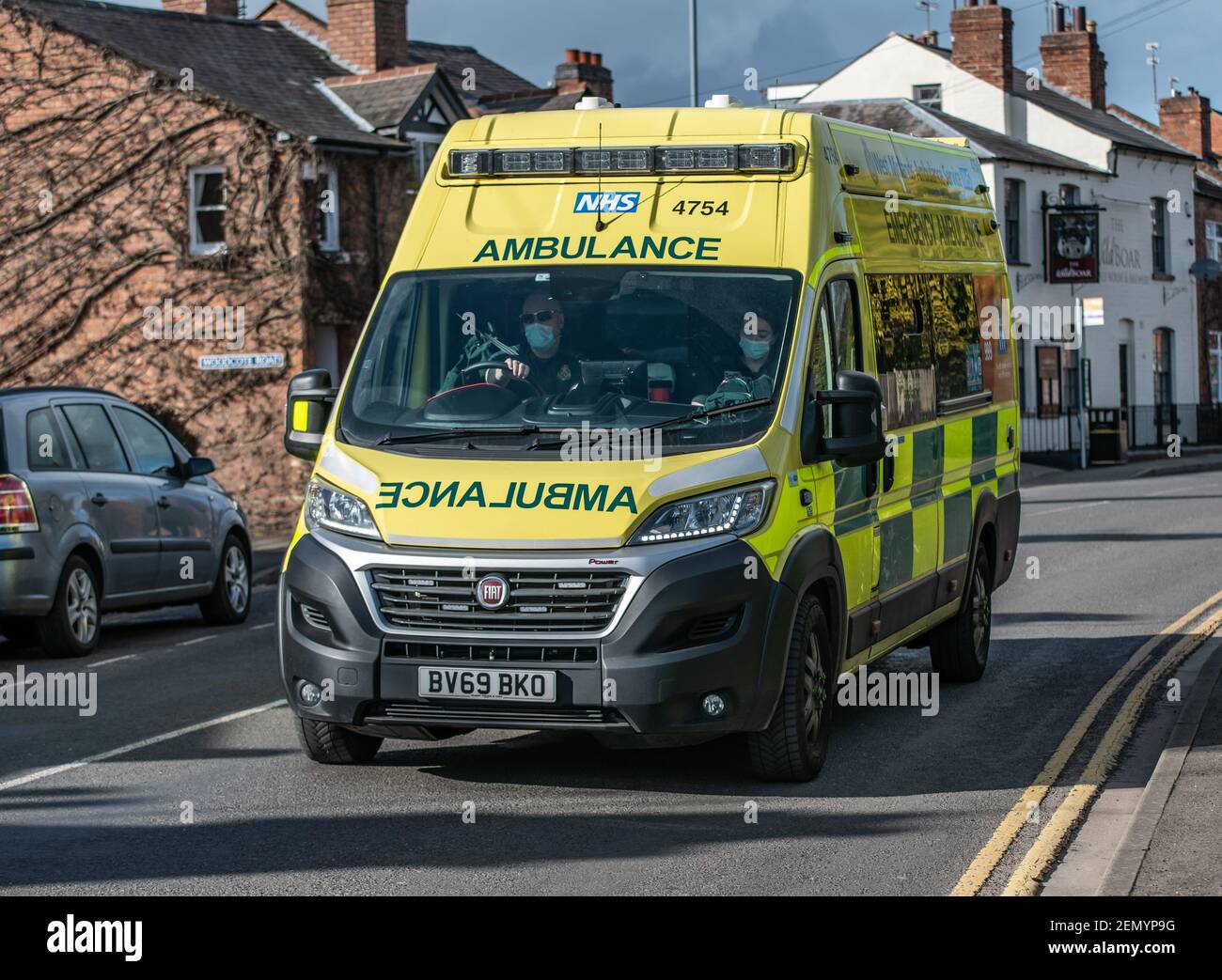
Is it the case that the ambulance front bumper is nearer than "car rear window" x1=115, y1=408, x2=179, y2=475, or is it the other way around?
the ambulance front bumper

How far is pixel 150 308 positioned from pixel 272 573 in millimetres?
13388

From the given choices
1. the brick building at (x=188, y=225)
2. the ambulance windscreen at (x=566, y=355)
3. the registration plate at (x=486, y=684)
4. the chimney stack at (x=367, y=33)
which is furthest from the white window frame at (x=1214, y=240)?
the registration plate at (x=486, y=684)

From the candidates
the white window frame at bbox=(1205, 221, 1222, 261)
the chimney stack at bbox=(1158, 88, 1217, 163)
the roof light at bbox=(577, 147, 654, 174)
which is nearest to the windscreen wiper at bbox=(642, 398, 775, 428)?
the roof light at bbox=(577, 147, 654, 174)

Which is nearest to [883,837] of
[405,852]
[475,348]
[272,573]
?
[405,852]

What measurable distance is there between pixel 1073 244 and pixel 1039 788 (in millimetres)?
41744

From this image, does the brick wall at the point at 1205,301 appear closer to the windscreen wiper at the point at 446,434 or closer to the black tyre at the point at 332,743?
the black tyre at the point at 332,743

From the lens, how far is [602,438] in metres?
8.11

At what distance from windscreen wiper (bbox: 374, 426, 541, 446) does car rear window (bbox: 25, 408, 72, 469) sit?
19.9ft

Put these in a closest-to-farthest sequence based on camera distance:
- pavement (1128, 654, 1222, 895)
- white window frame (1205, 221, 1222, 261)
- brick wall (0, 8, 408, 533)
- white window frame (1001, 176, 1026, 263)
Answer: pavement (1128, 654, 1222, 895) → brick wall (0, 8, 408, 533) → white window frame (1001, 176, 1026, 263) → white window frame (1205, 221, 1222, 261)

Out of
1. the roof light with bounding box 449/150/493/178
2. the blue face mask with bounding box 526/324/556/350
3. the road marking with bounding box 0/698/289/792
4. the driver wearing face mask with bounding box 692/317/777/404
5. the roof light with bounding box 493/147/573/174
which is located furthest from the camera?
the roof light with bounding box 449/150/493/178

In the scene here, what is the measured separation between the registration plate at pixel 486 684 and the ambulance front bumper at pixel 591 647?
0.02 m

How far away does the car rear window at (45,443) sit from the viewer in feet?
44.7

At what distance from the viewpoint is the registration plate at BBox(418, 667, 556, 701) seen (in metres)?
7.63

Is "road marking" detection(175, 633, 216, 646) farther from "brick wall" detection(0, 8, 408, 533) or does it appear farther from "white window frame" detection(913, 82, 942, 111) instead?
"white window frame" detection(913, 82, 942, 111)
